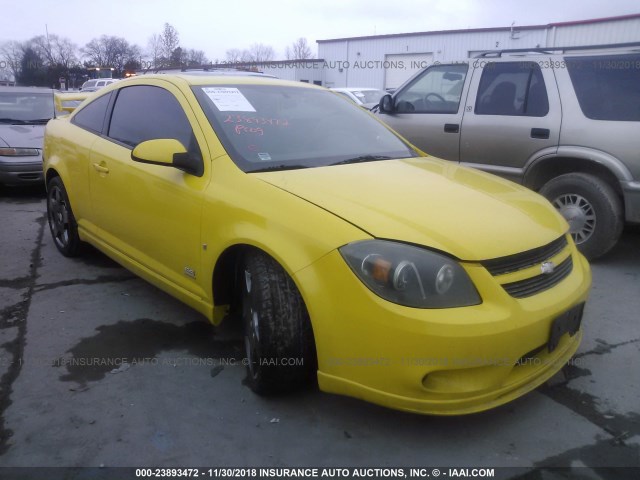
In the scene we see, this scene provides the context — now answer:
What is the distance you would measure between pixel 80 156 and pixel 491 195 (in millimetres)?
3075

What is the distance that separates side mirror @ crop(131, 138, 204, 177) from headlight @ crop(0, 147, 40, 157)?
560cm

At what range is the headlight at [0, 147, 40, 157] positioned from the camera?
24.7ft

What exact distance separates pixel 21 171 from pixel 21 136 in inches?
29.5

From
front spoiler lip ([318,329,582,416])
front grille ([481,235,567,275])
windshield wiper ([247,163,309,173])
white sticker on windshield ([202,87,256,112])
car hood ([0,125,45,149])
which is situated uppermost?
white sticker on windshield ([202,87,256,112])

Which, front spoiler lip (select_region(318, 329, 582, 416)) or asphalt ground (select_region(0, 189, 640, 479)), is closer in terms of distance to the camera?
front spoiler lip (select_region(318, 329, 582, 416))

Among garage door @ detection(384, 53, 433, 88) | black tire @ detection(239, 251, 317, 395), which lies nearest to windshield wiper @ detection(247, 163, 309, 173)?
black tire @ detection(239, 251, 317, 395)

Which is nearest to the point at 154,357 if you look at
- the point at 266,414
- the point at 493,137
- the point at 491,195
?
the point at 266,414

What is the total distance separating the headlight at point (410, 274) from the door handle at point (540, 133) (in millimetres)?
3241

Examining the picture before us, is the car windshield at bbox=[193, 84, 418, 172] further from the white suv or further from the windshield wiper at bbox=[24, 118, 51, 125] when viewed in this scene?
the windshield wiper at bbox=[24, 118, 51, 125]

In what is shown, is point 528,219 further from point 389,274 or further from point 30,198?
point 30,198

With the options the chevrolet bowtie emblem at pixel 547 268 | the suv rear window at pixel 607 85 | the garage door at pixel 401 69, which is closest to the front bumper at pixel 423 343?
the chevrolet bowtie emblem at pixel 547 268

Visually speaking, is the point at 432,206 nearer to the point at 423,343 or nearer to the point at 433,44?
the point at 423,343

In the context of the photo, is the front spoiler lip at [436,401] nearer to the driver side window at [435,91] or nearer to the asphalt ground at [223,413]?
the asphalt ground at [223,413]

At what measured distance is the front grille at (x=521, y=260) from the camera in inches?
91.0
